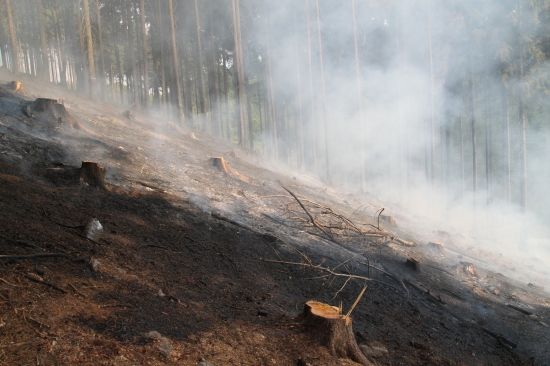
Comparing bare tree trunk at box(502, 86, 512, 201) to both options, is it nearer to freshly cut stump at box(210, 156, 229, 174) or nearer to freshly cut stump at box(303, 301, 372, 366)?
freshly cut stump at box(210, 156, 229, 174)

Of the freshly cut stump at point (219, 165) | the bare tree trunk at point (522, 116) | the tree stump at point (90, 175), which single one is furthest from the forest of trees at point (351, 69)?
the tree stump at point (90, 175)

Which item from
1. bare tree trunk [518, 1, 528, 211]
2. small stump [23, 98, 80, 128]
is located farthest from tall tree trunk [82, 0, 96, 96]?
bare tree trunk [518, 1, 528, 211]

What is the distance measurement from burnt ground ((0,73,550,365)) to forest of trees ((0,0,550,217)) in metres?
12.0

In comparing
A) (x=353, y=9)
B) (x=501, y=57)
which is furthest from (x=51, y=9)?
(x=501, y=57)

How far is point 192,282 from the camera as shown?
12.7 ft

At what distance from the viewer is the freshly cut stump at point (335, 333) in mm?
3123

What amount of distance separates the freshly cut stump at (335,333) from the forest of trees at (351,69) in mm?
15625

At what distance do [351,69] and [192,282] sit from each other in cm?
1966

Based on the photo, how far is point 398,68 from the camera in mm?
22094

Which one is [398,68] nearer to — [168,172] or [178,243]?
[168,172]

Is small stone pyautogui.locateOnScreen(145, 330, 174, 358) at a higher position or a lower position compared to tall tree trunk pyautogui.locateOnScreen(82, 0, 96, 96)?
lower

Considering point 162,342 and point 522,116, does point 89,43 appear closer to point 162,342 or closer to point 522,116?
point 162,342

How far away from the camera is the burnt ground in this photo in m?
2.76

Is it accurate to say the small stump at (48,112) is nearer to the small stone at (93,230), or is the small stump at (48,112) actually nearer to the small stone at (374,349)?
the small stone at (93,230)
